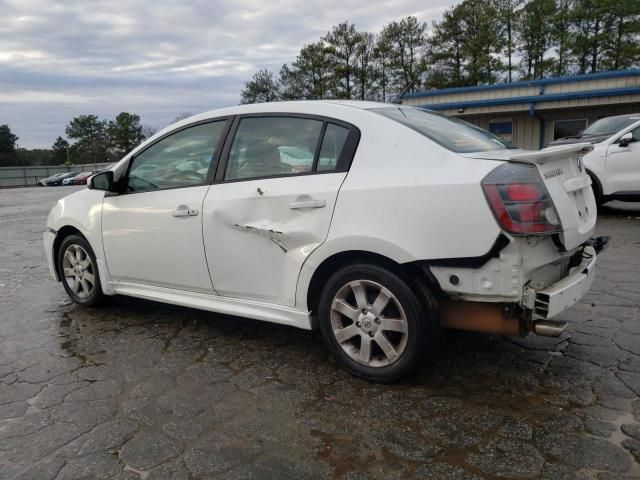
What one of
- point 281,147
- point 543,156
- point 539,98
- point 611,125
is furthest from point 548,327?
point 539,98

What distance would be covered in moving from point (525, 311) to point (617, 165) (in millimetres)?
7466

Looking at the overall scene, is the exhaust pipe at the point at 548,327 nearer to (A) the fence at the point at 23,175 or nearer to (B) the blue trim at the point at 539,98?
(B) the blue trim at the point at 539,98

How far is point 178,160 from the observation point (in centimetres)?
406

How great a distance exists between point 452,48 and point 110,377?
49.2 m

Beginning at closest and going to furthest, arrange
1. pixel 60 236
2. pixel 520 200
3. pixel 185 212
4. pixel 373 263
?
pixel 520 200, pixel 373 263, pixel 185 212, pixel 60 236

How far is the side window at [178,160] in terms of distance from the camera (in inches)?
153

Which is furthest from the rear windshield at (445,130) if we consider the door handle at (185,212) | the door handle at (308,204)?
the door handle at (185,212)

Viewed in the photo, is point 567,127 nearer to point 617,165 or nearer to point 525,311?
point 617,165

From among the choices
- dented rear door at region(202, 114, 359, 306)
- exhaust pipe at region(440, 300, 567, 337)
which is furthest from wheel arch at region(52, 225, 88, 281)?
exhaust pipe at region(440, 300, 567, 337)

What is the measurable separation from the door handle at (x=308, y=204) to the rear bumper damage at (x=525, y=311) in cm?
91

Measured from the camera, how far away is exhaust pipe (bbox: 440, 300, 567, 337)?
9.37 ft

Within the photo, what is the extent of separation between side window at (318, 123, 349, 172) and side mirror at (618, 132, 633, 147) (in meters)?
7.56

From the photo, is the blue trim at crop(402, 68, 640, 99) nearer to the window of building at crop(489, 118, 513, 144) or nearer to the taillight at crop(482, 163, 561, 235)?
the window of building at crop(489, 118, 513, 144)

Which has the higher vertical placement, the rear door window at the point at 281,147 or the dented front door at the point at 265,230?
the rear door window at the point at 281,147
